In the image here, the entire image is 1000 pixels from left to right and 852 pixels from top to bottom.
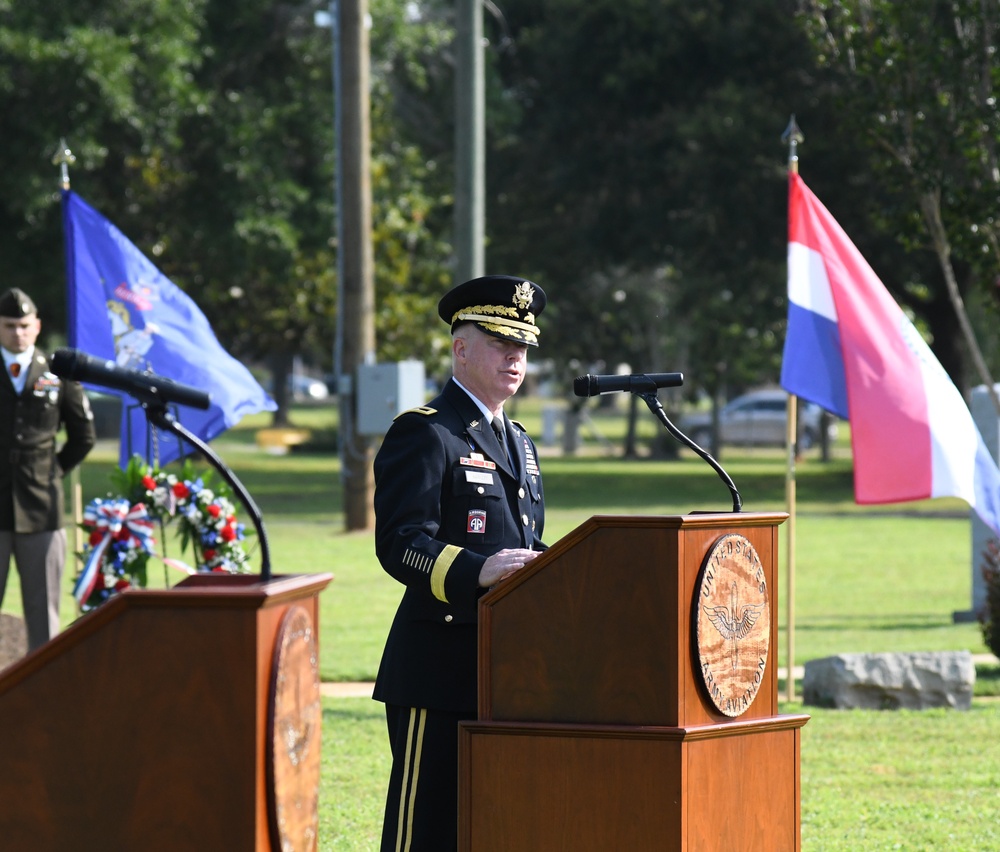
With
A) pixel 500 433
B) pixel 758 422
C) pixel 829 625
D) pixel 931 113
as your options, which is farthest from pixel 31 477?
pixel 758 422

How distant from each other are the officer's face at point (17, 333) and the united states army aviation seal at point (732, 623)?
235 inches

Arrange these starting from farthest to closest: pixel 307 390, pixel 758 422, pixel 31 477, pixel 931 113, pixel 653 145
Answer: pixel 307 390 < pixel 758 422 < pixel 653 145 < pixel 931 113 < pixel 31 477

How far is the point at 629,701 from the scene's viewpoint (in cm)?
362

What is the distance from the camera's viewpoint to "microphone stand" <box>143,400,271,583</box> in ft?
9.66

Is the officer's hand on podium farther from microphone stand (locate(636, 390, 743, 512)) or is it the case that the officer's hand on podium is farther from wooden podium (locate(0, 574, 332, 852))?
wooden podium (locate(0, 574, 332, 852))

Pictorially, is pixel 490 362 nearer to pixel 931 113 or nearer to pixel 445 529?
pixel 445 529

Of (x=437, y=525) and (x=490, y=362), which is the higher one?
(x=490, y=362)

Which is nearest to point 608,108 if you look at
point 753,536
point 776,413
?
point 776,413

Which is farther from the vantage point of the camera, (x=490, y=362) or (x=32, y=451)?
(x=32, y=451)

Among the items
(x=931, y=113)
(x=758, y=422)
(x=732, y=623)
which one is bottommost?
(x=732, y=623)

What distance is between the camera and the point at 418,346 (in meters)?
30.8

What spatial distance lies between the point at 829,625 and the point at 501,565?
9782mm

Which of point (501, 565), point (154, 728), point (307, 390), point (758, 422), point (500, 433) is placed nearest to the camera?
point (154, 728)

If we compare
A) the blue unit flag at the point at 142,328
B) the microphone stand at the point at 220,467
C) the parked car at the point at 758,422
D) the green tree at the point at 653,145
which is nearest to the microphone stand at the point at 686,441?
the microphone stand at the point at 220,467
